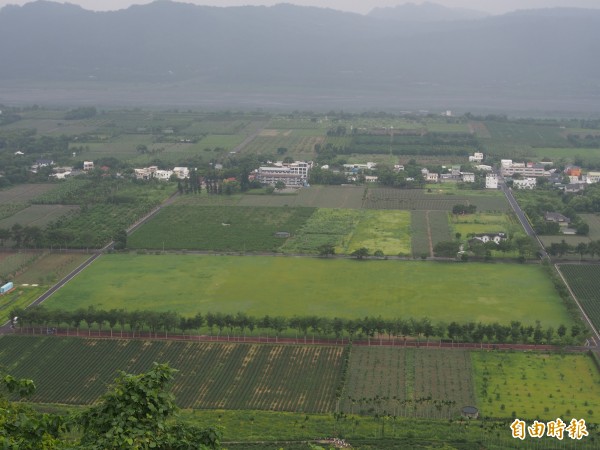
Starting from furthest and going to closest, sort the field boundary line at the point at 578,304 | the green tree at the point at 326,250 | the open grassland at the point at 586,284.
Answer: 1. the green tree at the point at 326,250
2. the open grassland at the point at 586,284
3. the field boundary line at the point at 578,304

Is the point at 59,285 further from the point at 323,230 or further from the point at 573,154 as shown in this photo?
the point at 573,154

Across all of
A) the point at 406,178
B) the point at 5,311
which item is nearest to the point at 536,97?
the point at 406,178

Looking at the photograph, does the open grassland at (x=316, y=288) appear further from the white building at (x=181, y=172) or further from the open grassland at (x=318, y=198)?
the white building at (x=181, y=172)

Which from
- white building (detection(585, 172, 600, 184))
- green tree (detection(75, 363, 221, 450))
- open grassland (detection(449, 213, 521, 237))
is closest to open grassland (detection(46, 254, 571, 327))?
open grassland (detection(449, 213, 521, 237))

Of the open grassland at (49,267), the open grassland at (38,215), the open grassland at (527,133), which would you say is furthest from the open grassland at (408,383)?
the open grassland at (527,133)

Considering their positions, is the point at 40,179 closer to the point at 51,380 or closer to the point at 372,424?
the point at 51,380

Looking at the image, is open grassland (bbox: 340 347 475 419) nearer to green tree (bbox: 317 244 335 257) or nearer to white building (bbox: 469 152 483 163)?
green tree (bbox: 317 244 335 257)
